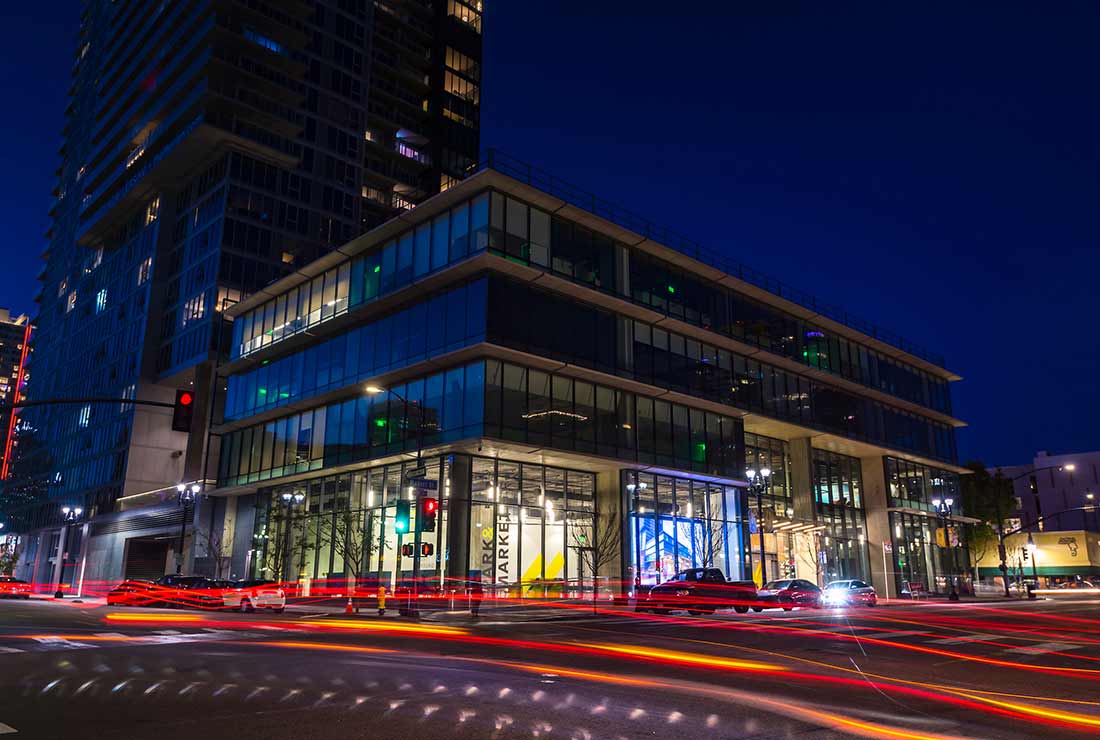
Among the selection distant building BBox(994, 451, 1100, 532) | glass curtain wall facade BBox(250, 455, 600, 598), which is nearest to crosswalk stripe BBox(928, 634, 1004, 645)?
glass curtain wall facade BBox(250, 455, 600, 598)

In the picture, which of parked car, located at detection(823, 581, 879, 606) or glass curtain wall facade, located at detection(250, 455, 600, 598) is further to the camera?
parked car, located at detection(823, 581, 879, 606)

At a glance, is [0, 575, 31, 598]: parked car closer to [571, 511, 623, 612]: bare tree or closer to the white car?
the white car

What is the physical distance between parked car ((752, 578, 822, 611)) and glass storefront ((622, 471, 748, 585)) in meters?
4.40

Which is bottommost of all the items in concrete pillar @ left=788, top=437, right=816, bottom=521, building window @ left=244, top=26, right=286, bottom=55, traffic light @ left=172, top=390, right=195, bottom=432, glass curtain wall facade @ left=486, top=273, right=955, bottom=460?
traffic light @ left=172, top=390, right=195, bottom=432

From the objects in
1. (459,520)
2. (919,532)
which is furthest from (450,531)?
(919,532)

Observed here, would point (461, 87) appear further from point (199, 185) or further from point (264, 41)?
point (199, 185)

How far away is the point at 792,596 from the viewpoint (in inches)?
1587

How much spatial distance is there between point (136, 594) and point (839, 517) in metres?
45.7

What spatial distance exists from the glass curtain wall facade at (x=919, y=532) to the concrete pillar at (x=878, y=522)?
48cm

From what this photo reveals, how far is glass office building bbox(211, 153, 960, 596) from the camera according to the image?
3866cm

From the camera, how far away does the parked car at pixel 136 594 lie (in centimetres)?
4075

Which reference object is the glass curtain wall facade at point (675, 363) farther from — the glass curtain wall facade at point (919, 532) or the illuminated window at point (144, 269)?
the illuminated window at point (144, 269)

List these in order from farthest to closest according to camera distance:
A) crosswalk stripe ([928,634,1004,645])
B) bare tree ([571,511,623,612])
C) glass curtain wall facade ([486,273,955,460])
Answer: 1. bare tree ([571,511,623,612])
2. glass curtain wall facade ([486,273,955,460])
3. crosswalk stripe ([928,634,1004,645])

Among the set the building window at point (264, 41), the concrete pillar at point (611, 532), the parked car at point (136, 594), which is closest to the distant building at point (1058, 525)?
the concrete pillar at point (611, 532)
